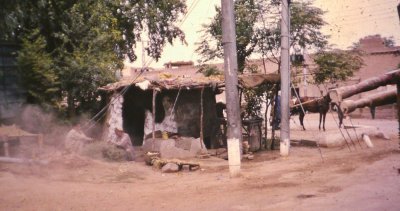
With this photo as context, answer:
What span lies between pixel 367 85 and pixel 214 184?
239 inches

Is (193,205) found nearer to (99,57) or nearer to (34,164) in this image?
(34,164)

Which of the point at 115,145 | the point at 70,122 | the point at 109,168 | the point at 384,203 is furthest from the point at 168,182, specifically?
the point at 70,122

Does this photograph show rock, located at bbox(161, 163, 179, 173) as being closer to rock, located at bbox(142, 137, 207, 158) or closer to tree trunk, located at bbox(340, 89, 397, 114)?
rock, located at bbox(142, 137, 207, 158)

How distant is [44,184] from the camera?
9.53 m

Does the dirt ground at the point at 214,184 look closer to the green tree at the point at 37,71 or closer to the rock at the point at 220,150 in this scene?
the rock at the point at 220,150

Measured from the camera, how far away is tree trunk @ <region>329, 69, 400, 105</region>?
3.72 metres

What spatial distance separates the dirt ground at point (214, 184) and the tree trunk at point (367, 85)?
11.1ft

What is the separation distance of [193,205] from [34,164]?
5308 mm

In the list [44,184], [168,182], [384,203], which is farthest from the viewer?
[168,182]

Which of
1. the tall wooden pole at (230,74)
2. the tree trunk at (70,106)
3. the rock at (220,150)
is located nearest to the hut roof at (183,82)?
the tree trunk at (70,106)

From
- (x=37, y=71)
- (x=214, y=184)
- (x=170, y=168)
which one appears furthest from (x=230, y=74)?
(x=37, y=71)

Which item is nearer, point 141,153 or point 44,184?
point 44,184

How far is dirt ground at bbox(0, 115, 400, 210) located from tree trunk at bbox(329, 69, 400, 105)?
3.39 m

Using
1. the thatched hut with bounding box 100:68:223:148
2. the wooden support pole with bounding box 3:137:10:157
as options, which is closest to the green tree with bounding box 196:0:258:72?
the thatched hut with bounding box 100:68:223:148
